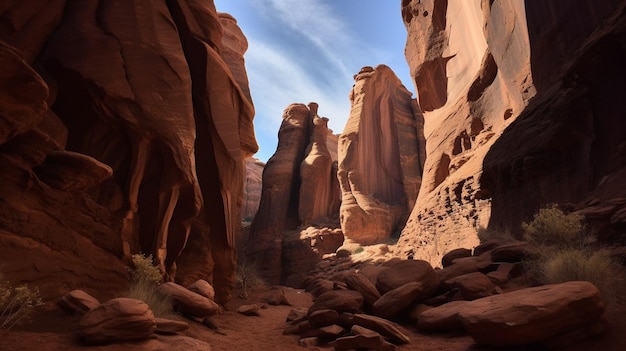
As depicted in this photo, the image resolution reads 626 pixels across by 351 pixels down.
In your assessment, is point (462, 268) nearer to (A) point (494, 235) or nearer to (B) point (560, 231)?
(B) point (560, 231)

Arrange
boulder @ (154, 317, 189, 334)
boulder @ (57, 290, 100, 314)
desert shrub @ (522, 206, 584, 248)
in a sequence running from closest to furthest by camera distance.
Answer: boulder @ (154, 317, 189, 334), boulder @ (57, 290, 100, 314), desert shrub @ (522, 206, 584, 248)

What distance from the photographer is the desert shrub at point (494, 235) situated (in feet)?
36.4

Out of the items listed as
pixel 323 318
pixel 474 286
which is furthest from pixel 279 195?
pixel 474 286

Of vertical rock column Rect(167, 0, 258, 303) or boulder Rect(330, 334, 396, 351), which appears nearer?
boulder Rect(330, 334, 396, 351)

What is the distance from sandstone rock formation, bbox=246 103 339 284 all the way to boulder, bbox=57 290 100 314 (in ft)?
87.4

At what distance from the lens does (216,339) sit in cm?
626

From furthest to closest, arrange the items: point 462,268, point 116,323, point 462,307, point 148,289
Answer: point 462,268 → point 148,289 → point 462,307 → point 116,323

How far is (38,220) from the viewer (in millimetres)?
5992

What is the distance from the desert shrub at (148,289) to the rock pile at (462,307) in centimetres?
235

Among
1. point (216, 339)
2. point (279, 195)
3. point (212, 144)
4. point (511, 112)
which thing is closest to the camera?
point (216, 339)

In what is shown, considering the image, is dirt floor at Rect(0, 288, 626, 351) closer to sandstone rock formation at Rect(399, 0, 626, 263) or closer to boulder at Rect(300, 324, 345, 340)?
boulder at Rect(300, 324, 345, 340)

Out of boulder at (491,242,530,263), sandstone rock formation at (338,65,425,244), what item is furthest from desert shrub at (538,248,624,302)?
sandstone rock formation at (338,65,425,244)

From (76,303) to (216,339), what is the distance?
225 centimetres

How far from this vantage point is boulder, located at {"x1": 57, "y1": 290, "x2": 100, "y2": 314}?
5.31 m
